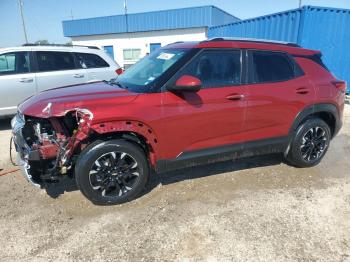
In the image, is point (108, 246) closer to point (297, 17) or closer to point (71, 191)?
point (71, 191)

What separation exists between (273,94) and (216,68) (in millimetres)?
882

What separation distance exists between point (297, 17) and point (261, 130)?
23.1 feet

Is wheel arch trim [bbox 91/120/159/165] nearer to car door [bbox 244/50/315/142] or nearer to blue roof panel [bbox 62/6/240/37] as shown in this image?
car door [bbox 244/50/315/142]

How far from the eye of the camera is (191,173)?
178 inches

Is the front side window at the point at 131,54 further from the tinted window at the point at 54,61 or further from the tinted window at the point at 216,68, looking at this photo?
the tinted window at the point at 216,68

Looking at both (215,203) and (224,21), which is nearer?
(215,203)

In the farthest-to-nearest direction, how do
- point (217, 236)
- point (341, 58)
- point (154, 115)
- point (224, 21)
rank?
point (224, 21) → point (341, 58) → point (154, 115) → point (217, 236)

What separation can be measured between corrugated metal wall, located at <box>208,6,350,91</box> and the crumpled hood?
26.4 feet

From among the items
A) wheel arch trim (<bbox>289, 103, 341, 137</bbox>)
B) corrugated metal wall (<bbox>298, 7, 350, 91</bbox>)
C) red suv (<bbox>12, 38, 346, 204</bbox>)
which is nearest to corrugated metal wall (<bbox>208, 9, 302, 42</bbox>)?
corrugated metal wall (<bbox>298, 7, 350, 91</bbox>)

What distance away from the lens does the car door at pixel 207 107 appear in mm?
3515

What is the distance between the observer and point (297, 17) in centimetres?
959

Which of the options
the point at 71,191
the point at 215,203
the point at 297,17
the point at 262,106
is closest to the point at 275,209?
the point at 215,203

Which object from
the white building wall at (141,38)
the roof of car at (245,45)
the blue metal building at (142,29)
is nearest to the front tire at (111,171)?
the roof of car at (245,45)

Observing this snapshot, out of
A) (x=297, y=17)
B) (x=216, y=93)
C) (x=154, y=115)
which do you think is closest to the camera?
(x=154, y=115)
